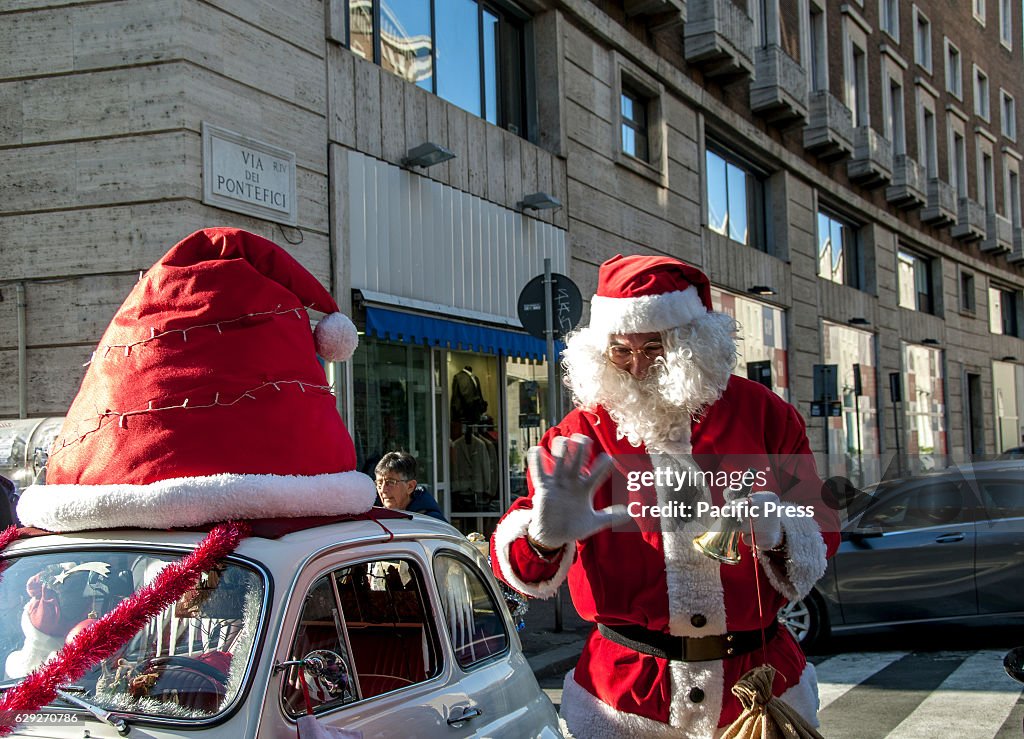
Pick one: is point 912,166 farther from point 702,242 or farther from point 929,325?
point 702,242

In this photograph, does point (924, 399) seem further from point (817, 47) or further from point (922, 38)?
point (817, 47)

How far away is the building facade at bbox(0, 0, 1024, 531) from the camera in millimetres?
9742

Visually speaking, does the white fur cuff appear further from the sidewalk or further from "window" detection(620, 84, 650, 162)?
"window" detection(620, 84, 650, 162)

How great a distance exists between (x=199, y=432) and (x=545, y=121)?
41.0 ft

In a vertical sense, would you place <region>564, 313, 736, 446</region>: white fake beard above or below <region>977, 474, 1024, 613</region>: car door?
above

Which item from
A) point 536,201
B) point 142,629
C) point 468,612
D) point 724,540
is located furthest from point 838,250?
point 142,629

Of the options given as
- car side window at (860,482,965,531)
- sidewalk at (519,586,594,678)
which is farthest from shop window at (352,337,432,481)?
car side window at (860,482,965,531)

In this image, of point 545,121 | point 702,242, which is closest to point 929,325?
point 702,242

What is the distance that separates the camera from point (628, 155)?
1703 cm

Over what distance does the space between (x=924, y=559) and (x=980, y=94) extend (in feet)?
113

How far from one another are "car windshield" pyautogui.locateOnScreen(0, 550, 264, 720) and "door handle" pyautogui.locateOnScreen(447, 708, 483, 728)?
85 cm

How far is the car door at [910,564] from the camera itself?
9.10 metres

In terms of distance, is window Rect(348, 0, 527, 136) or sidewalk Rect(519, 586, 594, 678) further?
window Rect(348, 0, 527, 136)

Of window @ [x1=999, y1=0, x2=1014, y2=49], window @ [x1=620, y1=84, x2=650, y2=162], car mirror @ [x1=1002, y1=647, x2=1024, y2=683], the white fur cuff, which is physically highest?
window @ [x1=999, y1=0, x2=1014, y2=49]
